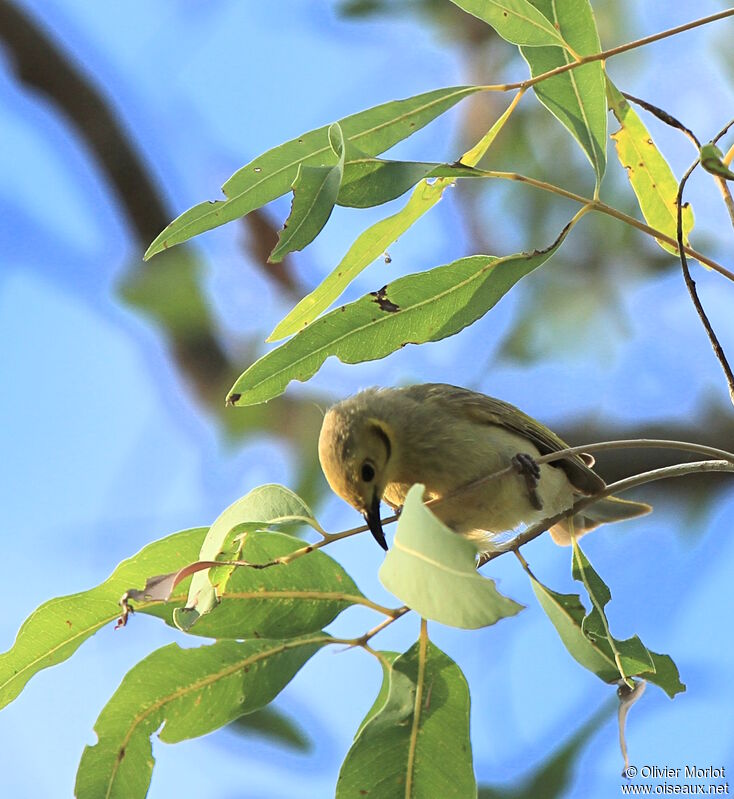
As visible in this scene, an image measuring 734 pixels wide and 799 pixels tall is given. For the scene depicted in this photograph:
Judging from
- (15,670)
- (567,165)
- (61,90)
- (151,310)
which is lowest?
(15,670)

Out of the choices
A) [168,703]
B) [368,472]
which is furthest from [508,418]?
[168,703]

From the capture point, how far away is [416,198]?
1.66m

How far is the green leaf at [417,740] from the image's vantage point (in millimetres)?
1538

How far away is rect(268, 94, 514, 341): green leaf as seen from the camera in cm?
163

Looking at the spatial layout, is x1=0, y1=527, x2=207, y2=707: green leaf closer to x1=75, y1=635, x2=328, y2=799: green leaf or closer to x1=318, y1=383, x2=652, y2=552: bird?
x1=75, y1=635, x2=328, y2=799: green leaf

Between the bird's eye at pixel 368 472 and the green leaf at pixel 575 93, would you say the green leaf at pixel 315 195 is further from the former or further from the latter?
the bird's eye at pixel 368 472

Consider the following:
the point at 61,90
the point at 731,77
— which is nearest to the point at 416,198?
the point at 731,77

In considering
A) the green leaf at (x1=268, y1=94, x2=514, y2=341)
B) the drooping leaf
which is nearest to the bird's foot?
the drooping leaf

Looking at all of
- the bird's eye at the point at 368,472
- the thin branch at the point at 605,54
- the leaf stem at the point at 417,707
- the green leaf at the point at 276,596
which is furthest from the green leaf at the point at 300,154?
the bird's eye at the point at 368,472

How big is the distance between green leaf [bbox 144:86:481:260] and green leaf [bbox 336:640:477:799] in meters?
0.74

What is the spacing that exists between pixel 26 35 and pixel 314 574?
4344mm

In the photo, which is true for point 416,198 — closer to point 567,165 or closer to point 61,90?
point 567,165

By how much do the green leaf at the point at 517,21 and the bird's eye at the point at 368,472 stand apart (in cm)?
100

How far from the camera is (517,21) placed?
1.62m
